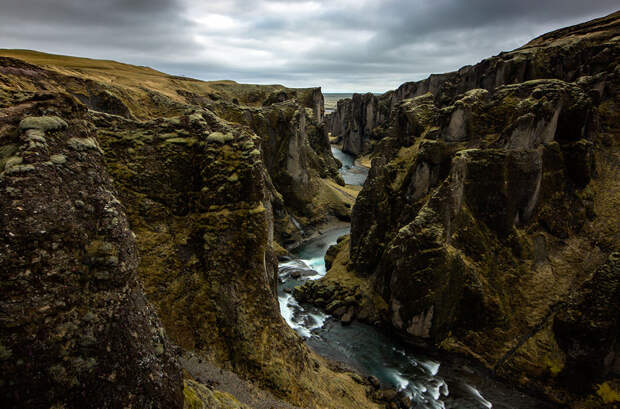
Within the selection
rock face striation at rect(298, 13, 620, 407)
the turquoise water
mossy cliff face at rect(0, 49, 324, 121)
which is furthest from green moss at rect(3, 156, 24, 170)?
the turquoise water

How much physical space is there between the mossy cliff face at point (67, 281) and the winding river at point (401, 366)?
24786 millimetres

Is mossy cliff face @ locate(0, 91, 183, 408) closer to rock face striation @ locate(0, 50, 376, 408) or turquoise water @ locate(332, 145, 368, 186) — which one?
rock face striation @ locate(0, 50, 376, 408)

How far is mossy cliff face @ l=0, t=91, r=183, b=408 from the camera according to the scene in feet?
18.5

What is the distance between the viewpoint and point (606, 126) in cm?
3844

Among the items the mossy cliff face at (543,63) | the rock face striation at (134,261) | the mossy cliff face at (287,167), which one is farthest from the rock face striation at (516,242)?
the mossy cliff face at (287,167)

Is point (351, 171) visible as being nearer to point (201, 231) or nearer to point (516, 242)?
point (516, 242)

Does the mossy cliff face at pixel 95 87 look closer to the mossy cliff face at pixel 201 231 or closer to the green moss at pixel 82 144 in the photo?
the mossy cliff face at pixel 201 231

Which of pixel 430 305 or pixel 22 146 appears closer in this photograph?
pixel 22 146

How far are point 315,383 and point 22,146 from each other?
1729cm

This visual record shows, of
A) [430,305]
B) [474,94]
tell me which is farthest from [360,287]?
[474,94]

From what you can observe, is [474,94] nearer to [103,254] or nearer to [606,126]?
[606,126]

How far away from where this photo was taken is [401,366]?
29188 mm

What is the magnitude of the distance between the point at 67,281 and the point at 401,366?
2978cm

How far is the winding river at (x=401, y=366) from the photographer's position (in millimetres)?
25219
